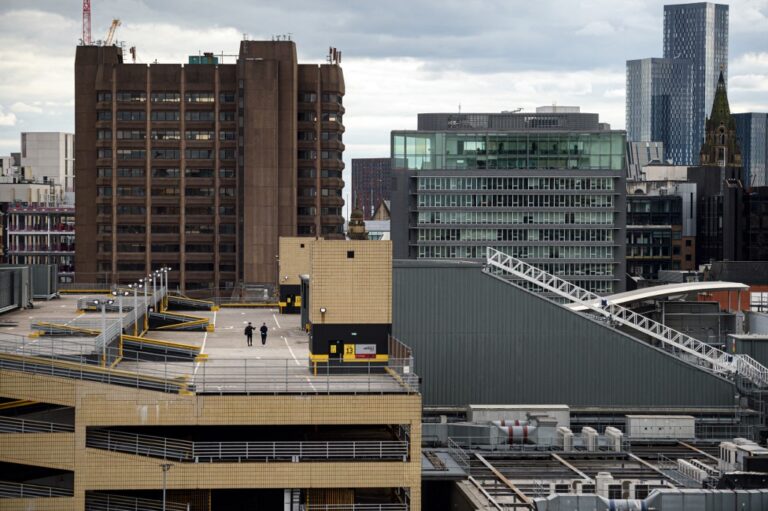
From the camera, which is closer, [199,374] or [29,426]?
[29,426]

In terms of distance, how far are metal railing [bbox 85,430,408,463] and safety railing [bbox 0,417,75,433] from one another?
4.67 ft

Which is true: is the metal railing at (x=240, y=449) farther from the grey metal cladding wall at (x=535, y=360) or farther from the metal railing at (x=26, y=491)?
the grey metal cladding wall at (x=535, y=360)

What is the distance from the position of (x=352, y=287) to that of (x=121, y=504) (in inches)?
650

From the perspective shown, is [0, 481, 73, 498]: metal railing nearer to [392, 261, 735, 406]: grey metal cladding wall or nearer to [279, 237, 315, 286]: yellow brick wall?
[392, 261, 735, 406]: grey metal cladding wall

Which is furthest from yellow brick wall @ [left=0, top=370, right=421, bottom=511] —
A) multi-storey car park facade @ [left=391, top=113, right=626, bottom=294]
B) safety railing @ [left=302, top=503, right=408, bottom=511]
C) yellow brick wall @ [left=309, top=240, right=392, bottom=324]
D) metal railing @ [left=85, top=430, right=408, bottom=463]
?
multi-storey car park facade @ [left=391, top=113, right=626, bottom=294]

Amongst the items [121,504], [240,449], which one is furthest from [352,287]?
[121,504]

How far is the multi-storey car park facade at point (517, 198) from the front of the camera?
183 meters

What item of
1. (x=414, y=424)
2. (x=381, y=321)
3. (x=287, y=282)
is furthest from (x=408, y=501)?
(x=287, y=282)

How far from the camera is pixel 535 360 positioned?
97750 millimetres

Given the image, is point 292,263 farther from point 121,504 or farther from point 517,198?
point 517,198

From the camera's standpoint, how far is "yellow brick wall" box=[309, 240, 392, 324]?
71.0 meters

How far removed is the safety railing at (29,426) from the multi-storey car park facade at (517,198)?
122829 mm

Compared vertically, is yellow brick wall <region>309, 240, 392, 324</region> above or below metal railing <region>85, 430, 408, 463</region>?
above

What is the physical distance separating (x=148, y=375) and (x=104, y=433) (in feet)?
10.4
